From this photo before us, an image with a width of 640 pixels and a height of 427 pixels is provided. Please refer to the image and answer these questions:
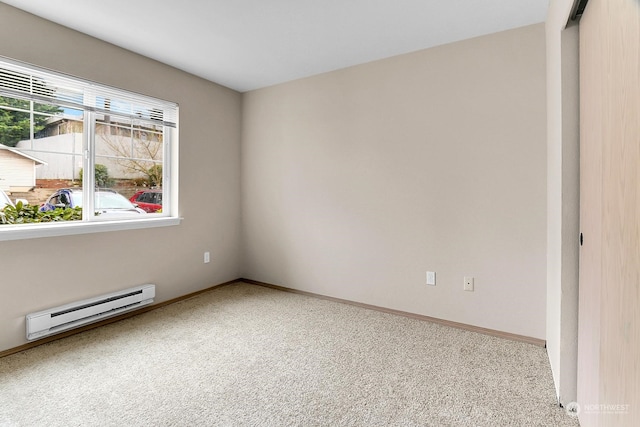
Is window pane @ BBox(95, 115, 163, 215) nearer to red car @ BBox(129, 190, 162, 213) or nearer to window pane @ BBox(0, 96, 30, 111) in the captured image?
red car @ BBox(129, 190, 162, 213)

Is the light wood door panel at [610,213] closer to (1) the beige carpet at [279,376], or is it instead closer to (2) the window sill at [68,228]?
(1) the beige carpet at [279,376]

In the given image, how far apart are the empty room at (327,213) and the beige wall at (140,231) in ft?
0.06

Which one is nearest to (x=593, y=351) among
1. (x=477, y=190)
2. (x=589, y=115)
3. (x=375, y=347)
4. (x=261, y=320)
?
(x=589, y=115)

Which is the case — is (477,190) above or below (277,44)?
below

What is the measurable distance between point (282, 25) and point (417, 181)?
1.69m

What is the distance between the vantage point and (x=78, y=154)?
2736 millimetres

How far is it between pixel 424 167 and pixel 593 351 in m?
1.85

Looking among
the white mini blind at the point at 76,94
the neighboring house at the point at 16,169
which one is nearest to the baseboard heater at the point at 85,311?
the neighboring house at the point at 16,169

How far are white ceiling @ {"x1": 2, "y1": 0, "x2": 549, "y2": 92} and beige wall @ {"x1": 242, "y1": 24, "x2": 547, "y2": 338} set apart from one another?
260 millimetres

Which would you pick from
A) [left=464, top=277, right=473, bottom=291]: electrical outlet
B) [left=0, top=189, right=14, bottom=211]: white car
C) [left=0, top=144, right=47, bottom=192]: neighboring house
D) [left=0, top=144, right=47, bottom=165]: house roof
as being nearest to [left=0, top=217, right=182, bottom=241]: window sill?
[left=0, top=189, right=14, bottom=211]: white car

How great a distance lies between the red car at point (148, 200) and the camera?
3246 mm

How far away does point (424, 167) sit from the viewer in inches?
115

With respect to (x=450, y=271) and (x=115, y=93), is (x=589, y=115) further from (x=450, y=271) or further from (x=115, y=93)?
(x=115, y=93)

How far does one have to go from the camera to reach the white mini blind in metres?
2.33
